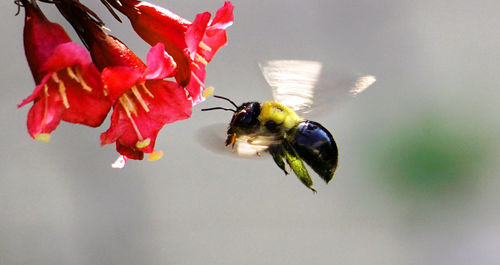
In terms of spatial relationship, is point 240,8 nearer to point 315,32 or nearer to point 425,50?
point 315,32

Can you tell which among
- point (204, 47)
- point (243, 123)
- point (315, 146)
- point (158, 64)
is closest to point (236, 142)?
point (243, 123)

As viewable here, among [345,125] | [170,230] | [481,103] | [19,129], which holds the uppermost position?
[481,103]

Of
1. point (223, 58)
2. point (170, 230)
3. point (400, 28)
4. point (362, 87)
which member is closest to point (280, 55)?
point (223, 58)

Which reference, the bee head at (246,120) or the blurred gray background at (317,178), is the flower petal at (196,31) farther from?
the blurred gray background at (317,178)

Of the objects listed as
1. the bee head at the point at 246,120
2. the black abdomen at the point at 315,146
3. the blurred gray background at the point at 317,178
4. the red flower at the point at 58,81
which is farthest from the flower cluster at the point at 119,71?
the blurred gray background at the point at 317,178

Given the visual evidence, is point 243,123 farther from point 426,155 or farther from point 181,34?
point 426,155

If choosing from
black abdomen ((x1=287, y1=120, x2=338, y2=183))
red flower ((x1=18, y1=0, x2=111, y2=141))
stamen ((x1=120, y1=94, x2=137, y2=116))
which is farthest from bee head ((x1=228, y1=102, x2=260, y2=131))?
red flower ((x1=18, y1=0, x2=111, y2=141))

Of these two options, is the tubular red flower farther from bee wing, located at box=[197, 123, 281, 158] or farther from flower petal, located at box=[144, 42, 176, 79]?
bee wing, located at box=[197, 123, 281, 158]
